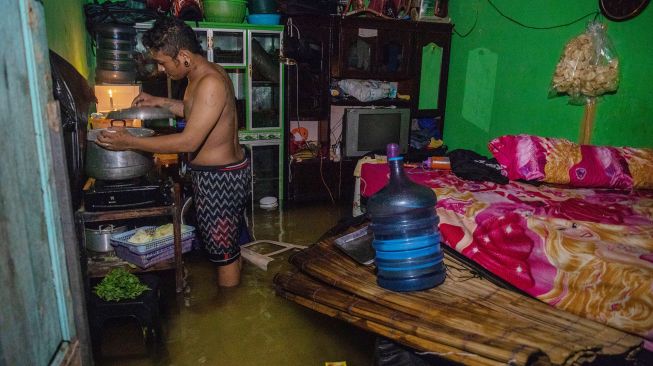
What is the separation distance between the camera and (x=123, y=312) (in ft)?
7.54

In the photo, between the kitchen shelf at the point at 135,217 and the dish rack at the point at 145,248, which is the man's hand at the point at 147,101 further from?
the dish rack at the point at 145,248

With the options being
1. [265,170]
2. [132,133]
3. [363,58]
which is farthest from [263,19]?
[132,133]

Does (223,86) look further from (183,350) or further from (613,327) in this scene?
(613,327)

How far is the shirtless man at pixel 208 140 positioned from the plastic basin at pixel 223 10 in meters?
1.99

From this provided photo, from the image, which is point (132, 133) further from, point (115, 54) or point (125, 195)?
point (115, 54)

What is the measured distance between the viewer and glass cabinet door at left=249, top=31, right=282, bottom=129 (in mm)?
4832

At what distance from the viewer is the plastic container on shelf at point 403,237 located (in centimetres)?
206

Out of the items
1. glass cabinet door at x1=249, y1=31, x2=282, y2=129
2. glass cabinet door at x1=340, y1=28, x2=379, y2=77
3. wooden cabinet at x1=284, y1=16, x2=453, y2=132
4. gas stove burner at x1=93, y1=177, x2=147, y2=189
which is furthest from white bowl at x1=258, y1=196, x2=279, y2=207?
gas stove burner at x1=93, y1=177, x2=147, y2=189

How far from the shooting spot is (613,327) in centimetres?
182

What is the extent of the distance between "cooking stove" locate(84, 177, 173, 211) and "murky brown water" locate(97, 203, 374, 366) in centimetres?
70

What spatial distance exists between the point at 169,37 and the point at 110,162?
0.83 metres

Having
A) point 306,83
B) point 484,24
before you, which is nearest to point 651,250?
point 484,24

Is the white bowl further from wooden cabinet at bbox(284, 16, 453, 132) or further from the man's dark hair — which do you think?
the man's dark hair

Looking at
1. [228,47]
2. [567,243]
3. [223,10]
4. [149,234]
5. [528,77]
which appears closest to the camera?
[567,243]
